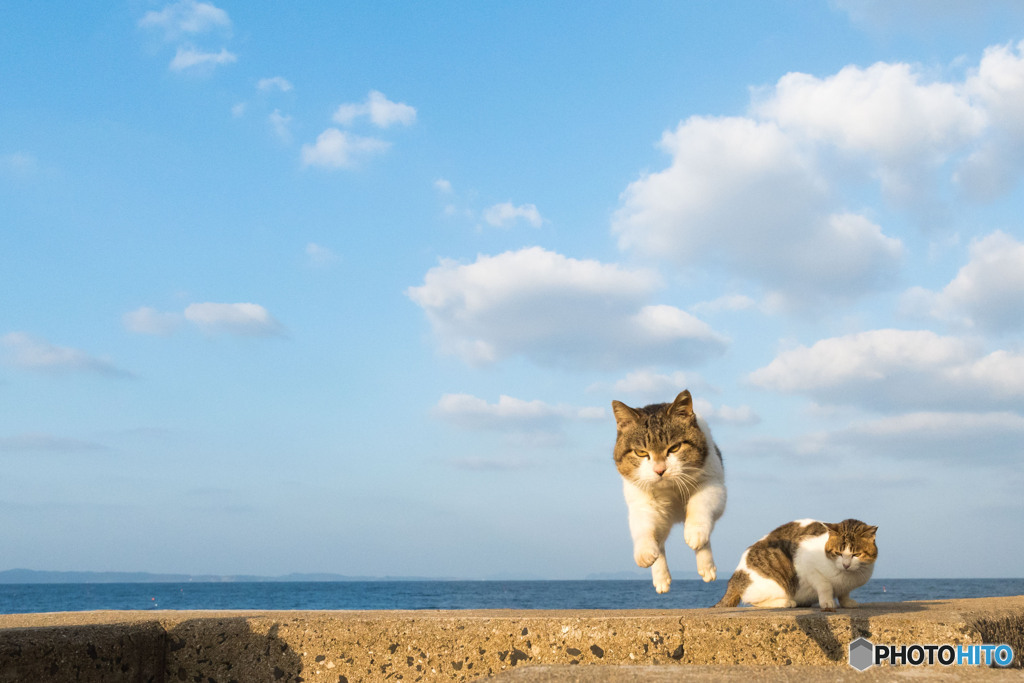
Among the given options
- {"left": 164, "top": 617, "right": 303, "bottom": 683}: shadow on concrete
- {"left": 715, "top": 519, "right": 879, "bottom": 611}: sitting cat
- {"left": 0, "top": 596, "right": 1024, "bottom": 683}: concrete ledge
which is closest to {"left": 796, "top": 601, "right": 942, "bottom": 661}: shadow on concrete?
{"left": 0, "top": 596, "right": 1024, "bottom": 683}: concrete ledge

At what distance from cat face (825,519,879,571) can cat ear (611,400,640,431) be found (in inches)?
91.7

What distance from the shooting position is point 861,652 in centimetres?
424

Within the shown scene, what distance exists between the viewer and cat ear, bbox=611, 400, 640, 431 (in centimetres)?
389

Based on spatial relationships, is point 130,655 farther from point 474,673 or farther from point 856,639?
point 856,639

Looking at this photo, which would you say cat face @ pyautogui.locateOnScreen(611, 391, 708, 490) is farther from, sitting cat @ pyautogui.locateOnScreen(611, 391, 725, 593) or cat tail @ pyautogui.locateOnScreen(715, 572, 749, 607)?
cat tail @ pyautogui.locateOnScreen(715, 572, 749, 607)

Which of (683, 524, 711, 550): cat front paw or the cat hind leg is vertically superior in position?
(683, 524, 711, 550): cat front paw

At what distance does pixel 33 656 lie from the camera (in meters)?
4.40

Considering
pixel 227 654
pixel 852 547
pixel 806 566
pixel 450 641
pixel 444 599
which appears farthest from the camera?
pixel 444 599

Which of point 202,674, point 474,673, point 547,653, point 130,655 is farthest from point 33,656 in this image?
point 547,653

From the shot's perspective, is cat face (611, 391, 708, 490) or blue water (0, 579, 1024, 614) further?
blue water (0, 579, 1024, 614)

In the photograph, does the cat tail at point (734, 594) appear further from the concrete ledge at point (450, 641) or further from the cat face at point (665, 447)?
the cat face at point (665, 447)

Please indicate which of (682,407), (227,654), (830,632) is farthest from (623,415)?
(227,654)

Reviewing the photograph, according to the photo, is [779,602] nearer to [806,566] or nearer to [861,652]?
[806,566]

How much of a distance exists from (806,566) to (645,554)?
2571 mm
